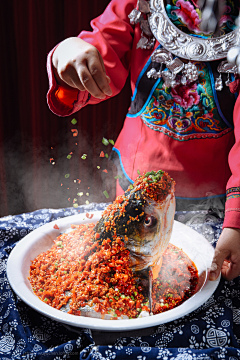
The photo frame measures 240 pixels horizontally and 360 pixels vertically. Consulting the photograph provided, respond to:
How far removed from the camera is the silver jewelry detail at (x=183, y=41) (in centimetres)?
74

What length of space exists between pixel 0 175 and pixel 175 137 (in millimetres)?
1125

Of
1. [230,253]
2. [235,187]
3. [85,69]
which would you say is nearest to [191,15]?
[85,69]

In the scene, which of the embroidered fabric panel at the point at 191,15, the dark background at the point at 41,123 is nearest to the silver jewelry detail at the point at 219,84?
the embroidered fabric panel at the point at 191,15

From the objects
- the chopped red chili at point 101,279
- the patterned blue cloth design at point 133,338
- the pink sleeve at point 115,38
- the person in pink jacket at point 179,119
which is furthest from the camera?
the pink sleeve at point 115,38

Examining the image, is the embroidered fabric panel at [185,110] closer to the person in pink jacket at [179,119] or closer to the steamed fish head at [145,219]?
the person in pink jacket at [179,119]

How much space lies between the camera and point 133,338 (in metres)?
0.64

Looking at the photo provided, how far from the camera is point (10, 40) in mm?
1570

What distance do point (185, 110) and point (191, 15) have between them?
→ 0.87ft

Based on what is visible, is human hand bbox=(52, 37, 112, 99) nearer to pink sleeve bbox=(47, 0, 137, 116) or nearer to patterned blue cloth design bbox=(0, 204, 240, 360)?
pink sleeve bbox=(47, 0, 137, 116)

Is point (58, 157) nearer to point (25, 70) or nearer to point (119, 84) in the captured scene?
point (119, 84)

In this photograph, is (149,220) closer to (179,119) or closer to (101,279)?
(101,279)

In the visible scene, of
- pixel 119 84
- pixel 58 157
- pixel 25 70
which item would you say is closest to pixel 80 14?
pixel 25 70

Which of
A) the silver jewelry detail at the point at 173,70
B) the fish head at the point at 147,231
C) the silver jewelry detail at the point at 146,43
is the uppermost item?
the silver jewelry detail at the point at 146,43

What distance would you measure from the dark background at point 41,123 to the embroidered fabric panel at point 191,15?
503mm
